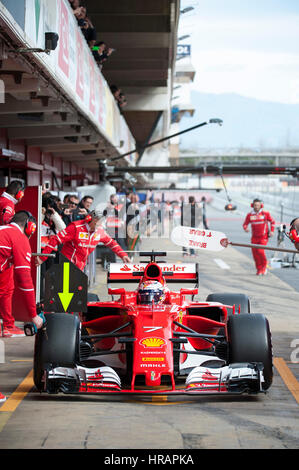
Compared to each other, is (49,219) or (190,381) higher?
(49,219)

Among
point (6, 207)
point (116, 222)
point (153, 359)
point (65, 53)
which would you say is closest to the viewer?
point (153, 359)

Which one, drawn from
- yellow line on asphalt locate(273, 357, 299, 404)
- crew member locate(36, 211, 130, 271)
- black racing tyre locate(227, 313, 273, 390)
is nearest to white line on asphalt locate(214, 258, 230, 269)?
crew member locate(36, 211, 130, 271)

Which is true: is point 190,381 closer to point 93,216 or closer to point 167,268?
point 167,268

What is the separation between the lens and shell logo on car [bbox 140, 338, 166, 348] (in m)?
6.72

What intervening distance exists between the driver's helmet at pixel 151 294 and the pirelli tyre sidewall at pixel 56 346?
906 mm

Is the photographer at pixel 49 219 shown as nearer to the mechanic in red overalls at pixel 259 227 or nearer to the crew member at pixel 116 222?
Result: the crew member at pixel 116 222

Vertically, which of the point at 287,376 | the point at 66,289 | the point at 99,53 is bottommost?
the point at 287,376

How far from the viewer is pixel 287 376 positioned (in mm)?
7895

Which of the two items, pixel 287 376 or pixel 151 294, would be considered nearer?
pixel 151 294

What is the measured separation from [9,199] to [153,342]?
14.0ft

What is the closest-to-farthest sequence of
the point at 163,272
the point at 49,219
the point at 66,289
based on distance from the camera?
the point at 66,289, the point at 163,272, the point at 49,219

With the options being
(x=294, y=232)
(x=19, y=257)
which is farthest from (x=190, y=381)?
(x=294, y=232)

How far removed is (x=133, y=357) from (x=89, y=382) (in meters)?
0.43

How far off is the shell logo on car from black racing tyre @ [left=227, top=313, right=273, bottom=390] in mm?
656
